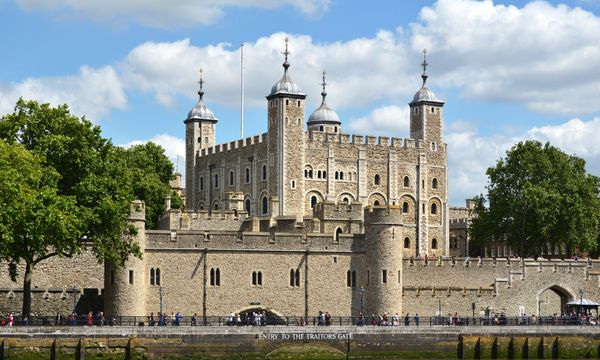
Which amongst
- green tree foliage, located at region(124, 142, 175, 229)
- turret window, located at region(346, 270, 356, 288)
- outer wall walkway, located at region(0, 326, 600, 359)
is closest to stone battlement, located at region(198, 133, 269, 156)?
green tree foliage, located at region(124, 142, 175, 229)

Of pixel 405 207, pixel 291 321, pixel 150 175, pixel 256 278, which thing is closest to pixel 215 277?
pixel 256 278

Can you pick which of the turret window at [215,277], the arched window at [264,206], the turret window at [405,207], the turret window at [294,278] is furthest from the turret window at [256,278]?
the turret window at [405,207]

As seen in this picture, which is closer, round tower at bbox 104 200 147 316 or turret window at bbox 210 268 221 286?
round tower at bbox 104 200 147 316

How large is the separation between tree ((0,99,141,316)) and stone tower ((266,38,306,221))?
35850mm

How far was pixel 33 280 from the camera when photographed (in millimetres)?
71000

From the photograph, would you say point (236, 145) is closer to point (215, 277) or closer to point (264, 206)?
point (264, 206)

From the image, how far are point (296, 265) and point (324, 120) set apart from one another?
52861 mm

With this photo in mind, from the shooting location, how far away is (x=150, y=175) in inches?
3807

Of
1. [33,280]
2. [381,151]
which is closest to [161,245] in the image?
[33,280]

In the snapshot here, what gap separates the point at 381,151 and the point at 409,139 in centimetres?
319

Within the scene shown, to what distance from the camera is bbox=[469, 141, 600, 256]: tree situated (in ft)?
322

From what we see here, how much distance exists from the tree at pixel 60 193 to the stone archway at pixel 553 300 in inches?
993

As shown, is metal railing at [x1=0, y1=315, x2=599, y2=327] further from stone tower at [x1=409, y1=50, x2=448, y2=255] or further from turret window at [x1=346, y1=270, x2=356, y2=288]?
stone tower at [x1=409, y1=50, x2=448, y2=255]

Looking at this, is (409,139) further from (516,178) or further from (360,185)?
(516,178)
